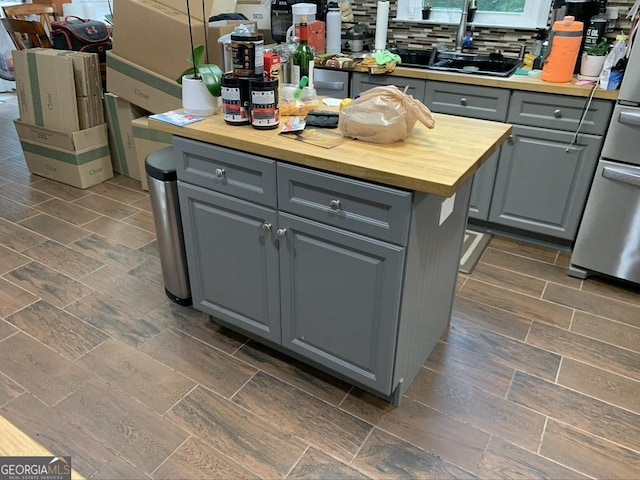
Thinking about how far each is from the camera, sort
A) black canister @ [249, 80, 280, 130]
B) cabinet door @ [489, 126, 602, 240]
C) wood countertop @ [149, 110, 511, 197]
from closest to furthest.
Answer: wood countertop @ [149, 110, 511, 197], black canister @ [249, 80, 280, 130], cabinet door @ [489, 126, 602, 240]

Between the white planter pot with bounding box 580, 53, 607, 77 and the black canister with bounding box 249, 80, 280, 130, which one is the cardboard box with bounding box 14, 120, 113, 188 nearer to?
the black canister with bounding box 249, 80, 280, 130

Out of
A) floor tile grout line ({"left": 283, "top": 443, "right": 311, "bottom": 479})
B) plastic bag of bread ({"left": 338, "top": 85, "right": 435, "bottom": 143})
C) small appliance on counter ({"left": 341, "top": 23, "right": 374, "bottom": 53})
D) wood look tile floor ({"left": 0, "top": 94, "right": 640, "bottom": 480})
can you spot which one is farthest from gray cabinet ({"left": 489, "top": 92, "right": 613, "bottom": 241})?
floor tile grout line ({"left": 283, "top": 443, "right": 311, "bottom": 479})

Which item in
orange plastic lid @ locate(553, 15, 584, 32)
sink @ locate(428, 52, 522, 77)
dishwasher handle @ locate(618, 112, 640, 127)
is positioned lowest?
dishwasher handle @ locate(618, 112, 640, 127)

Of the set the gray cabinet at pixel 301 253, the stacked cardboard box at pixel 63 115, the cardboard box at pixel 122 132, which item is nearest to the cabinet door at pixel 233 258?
the gray cabinet at pixel 301 253

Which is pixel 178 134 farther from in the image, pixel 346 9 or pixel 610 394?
pixel 346 9

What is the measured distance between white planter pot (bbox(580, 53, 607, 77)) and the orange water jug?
0.16 ft

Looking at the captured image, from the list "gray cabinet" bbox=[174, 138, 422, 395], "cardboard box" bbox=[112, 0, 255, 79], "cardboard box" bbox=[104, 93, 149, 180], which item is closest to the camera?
"gray cabinet" bbox=[174, 138, 422, 395]

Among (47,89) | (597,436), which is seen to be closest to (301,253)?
(597,436)

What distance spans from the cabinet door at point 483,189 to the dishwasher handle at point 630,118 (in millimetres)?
656

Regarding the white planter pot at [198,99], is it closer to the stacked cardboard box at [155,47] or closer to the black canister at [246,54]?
the black canister at [246,54]

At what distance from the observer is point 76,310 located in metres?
2.36

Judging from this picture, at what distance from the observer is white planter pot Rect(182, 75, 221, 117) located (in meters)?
1.85

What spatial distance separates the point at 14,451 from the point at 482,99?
2.65 metres

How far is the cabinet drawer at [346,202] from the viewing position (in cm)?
143
